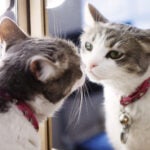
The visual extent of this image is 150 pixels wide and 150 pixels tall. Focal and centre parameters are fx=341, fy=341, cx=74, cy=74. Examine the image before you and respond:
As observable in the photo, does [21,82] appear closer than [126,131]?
Yes

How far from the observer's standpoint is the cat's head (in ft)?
2.77

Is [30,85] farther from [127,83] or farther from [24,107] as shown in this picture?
[127,83]

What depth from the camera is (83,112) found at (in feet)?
4.98

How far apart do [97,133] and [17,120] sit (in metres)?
0.64

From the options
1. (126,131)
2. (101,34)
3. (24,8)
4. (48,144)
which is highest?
(101,34)

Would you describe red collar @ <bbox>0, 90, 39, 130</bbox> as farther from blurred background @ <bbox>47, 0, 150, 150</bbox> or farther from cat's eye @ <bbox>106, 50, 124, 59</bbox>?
blurred background @ <bbox>47, 0, 150, 150</bbox>

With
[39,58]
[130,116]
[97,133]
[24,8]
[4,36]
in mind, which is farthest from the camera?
[24,8]

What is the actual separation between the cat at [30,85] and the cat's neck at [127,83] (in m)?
0.17

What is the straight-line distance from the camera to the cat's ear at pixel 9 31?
991 mm

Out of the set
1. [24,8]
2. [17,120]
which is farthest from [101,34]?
[24,8]

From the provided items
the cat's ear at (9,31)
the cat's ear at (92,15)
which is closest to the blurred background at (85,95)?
the cat's ear at (92,15)

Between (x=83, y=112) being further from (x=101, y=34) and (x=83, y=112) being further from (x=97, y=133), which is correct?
(x=101, y=34)

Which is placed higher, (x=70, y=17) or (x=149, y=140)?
(x=70, y=17)

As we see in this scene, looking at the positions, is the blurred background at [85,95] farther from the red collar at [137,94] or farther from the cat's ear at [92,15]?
the red collar at [137,94]
